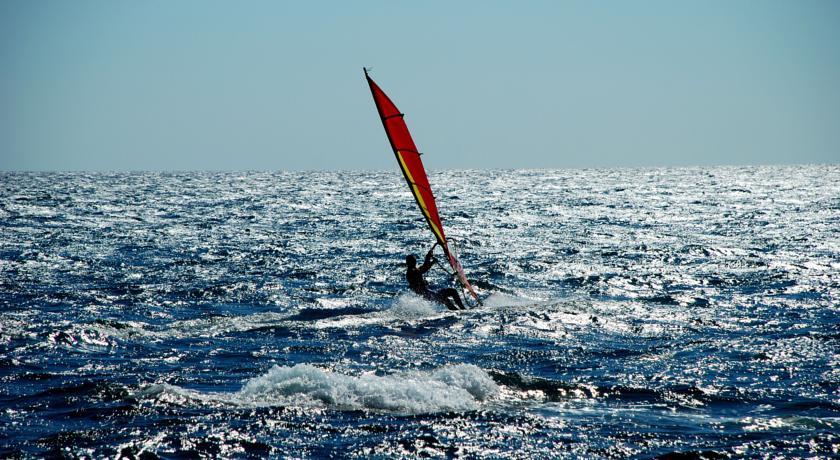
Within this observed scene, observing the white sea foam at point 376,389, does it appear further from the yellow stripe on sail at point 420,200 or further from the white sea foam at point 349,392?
the yellow stripe on sail at point 420,200

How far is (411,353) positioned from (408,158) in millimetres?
5803

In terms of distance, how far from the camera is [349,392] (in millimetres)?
9820

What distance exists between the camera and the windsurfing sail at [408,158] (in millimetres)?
16002

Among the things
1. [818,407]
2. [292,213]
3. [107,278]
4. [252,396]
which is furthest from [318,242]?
[818,407]

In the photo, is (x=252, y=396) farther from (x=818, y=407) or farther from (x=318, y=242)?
(x=318, y=242)

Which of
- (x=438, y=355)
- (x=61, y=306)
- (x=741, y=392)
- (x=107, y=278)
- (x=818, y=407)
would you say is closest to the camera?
(x=818, y=407)

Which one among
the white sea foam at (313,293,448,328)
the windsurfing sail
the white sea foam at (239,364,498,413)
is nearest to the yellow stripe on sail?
the windsurfing sail

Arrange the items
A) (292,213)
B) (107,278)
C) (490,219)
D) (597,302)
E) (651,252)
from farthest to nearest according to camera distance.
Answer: (292,213)
(490,219)
(651,252)
(107,278)
(597,302)

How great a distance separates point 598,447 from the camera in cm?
814

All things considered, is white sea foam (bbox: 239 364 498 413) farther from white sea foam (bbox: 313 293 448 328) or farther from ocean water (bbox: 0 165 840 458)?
white sea foam (bbox: 313 293 448 328)

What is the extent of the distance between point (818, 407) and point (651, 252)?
1809cm

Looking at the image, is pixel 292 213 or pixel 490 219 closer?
pixel 490 219

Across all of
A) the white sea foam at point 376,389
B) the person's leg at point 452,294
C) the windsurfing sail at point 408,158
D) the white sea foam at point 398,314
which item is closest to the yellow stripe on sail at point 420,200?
the windsurfing sail at point 408,158

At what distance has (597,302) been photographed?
17516mm
